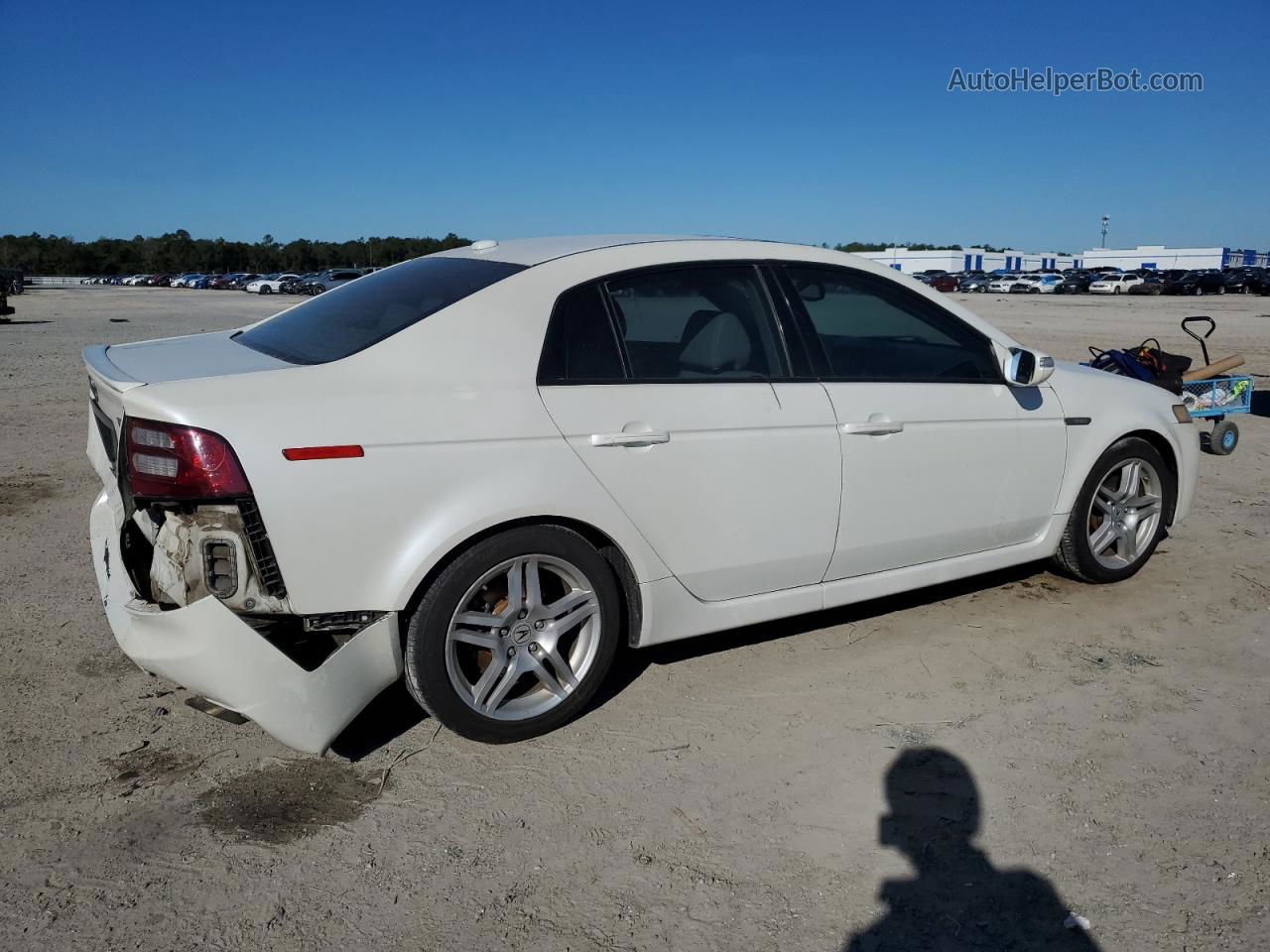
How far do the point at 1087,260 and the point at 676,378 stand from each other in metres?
125

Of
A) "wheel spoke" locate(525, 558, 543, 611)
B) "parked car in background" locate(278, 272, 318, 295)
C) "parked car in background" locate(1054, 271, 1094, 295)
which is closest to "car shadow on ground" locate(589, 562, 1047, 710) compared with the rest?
"wheel spoke" locate(525, 558, 543, 611)

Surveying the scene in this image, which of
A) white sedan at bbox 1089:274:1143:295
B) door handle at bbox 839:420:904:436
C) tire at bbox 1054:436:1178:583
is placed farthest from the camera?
white sedan at bbox 1089:274:1143:295

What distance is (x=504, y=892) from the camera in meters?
2.70

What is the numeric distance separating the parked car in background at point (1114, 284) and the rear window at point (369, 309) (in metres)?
61.6

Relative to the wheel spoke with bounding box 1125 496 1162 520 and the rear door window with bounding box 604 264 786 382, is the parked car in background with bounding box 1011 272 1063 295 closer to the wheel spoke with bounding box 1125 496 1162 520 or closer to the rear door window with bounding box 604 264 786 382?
the wheel spoke with bounding box 1125 496 1162 520

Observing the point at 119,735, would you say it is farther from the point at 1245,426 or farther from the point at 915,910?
the point at 1245,426

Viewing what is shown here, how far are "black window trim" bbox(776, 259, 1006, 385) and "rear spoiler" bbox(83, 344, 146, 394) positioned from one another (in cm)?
237

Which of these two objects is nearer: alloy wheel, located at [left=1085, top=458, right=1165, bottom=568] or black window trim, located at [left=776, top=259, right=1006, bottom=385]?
black window trim, located at [left=776, top=259, right=1006, bottom=385]

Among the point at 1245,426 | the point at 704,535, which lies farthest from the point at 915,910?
the point at 1245,426

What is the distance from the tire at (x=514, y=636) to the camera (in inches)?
125

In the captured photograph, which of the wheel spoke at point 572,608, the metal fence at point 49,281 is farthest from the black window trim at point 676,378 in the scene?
the metal fence at point 49,281

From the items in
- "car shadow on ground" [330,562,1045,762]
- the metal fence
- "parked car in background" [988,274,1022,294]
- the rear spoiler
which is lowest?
"car shadow on ground" [330,562,1045,762]

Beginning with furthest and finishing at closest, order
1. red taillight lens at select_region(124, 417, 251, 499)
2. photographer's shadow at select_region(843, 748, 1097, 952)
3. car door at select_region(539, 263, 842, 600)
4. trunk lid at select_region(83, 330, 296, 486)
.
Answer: car door at select_region(539, 263, 842, 600)
trunk lid at select_region(83, 330, 296, 486)
red taillight lens at select_region(124, 417, 251, 499)
photographer's shadow at select_region(843, 748, 1097, 952)

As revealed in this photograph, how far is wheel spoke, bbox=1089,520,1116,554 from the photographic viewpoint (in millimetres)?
4918
